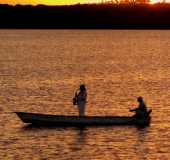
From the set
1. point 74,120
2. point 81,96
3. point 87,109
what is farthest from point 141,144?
point 87,109

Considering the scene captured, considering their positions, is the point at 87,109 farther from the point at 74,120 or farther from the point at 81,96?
the point at 81,96

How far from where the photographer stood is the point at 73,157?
38281 millimetres

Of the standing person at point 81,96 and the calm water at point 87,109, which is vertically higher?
the standing person at point 81,96

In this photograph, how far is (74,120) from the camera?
4538 centimetres

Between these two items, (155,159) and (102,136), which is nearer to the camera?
(155,159)

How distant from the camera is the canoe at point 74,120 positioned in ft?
149

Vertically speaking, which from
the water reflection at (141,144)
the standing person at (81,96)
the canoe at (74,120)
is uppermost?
the standing person at (81,96)

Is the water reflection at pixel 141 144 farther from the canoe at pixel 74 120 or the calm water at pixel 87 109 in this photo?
the canoe at pixel 74 120

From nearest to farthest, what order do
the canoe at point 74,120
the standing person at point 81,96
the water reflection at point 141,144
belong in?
the water reflection at point 141,144, the standing person at point 81,96, the canoe at point 74,120

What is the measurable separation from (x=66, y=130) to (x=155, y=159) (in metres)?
8.35

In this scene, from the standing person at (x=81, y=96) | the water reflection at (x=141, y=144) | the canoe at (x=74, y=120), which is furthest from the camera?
the canoe at (x=74, y=120)

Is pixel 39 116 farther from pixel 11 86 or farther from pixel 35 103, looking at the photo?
pixel 11 86

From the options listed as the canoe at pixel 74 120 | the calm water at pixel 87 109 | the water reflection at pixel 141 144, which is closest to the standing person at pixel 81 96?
the canoe at pixel 74 120

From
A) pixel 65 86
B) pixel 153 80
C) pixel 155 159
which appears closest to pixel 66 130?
pixel 155 159
